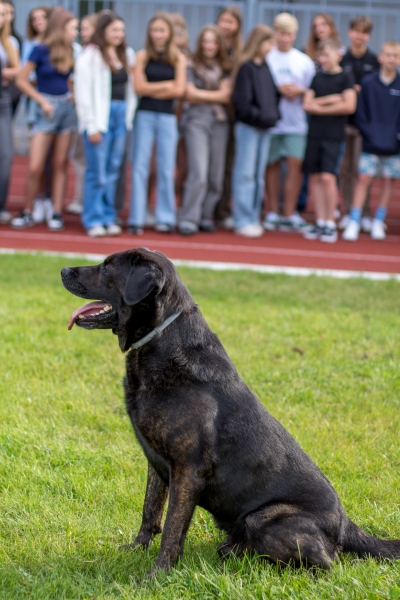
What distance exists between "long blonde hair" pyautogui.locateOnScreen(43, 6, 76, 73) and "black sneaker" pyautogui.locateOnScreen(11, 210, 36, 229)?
7.43ft

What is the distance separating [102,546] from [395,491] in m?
1.70

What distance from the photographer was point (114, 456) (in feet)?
15.3

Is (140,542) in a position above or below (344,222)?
above

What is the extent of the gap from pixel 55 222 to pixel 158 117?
227 cm

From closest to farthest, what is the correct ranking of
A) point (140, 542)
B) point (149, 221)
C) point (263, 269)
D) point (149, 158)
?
point (140, 542) < point (263, 269) < point (149, 158) < point (149, 221)

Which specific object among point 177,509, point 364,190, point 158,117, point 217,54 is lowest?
point 364,190

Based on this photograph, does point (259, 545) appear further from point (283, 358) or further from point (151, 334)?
point (283, 358)

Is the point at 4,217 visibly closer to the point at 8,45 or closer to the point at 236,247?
the point at 8,45

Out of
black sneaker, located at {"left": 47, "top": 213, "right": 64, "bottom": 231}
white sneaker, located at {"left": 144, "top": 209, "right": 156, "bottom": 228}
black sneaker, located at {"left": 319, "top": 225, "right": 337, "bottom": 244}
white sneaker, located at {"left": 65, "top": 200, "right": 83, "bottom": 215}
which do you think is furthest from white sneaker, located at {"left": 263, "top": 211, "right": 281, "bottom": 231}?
black sneaker, located at {"left": 47, "top": 213, "right": 64, "bottom": 231}

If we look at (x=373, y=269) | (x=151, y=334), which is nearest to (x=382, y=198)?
(x=373, y=269)

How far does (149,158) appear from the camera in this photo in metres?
11.8

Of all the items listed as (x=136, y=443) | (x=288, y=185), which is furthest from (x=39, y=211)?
(x=136, y=443)

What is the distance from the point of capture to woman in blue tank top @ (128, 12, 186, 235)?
37.0 feet

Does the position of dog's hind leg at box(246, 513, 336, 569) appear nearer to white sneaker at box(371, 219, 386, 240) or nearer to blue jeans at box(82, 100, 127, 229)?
blue jeans at box(82, 100, 127, 229)
